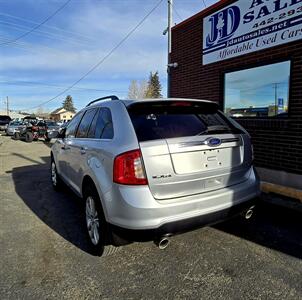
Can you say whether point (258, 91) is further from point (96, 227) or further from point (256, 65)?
point (96, 227)

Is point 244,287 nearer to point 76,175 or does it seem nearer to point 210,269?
point 210,269

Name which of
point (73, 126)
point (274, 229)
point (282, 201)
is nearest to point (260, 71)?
point (282, 201)

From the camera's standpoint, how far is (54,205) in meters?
5.66

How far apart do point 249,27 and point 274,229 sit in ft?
14.6

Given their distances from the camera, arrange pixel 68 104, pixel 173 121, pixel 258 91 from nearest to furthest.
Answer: pixel 173 121, pixel 258 91, pixel 68 104

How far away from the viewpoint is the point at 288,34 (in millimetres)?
5938

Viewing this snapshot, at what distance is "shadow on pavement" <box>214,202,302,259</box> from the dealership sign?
126 inches

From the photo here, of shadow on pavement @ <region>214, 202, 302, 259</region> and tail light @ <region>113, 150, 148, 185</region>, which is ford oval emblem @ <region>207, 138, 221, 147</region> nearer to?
tail light @ <region>113, 150, 148, 185</region>

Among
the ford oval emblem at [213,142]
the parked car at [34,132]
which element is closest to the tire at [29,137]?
the parked car at [34,132]

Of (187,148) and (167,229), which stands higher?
(187,148)

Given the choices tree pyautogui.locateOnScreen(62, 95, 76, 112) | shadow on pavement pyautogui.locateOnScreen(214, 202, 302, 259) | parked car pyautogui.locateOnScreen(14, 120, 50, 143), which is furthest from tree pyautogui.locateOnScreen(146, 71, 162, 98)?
shadow on pavement pyautogui.locateOnScreen(214, 202, 302, 259)

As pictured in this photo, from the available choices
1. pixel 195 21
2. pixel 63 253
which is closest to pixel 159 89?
pixel 195 21

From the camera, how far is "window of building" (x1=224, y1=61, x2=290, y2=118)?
247 inches

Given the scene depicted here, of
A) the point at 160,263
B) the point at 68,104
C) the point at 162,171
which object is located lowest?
the point at 160,263
